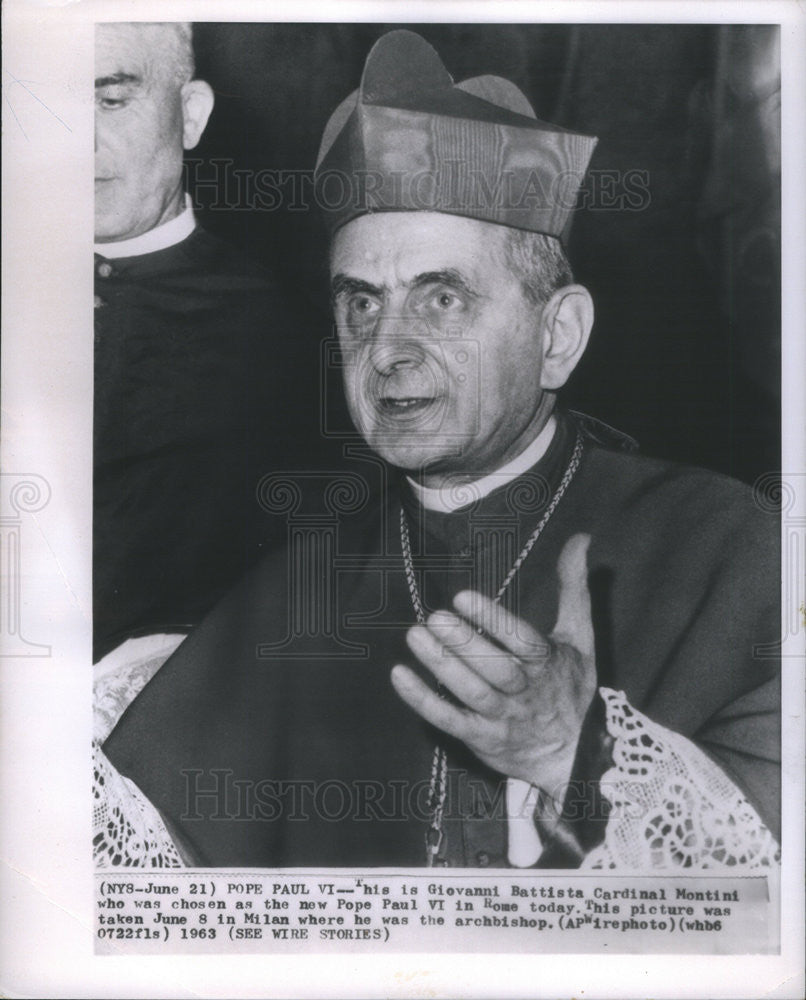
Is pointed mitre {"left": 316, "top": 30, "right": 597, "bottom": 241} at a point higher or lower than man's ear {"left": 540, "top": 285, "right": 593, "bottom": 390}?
higher

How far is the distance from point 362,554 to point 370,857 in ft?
1.60

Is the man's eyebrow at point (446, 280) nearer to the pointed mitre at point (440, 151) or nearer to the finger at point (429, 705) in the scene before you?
the pointed mitre at point (440, 151)

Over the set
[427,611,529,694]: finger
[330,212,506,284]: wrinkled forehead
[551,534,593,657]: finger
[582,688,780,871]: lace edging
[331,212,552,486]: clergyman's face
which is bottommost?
[582,688,780,871]: lace edging

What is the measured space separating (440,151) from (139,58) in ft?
1.70

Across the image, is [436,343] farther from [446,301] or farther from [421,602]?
[421,602]

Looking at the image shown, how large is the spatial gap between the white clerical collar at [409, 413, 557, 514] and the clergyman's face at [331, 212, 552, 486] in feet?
0.04

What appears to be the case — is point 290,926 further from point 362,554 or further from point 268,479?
point 268,479

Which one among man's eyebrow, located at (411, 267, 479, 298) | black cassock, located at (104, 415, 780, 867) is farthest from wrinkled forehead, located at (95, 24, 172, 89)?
black cassock, located at (104, 415, 780, 867)

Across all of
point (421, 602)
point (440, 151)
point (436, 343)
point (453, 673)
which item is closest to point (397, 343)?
point (436, 343)

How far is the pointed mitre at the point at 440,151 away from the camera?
1337 mm

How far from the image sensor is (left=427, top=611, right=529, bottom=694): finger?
1323mm

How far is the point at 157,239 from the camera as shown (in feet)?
4.50

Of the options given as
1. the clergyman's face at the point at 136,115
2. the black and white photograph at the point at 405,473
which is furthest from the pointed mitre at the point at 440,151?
the clergyman's face at the point at 136,115

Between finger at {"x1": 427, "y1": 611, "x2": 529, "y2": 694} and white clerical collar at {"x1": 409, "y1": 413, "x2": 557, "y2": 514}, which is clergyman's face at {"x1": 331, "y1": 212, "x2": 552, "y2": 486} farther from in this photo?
finger at {"x1": 427, "y1": 611, "x2": 529, "y2": 694}
